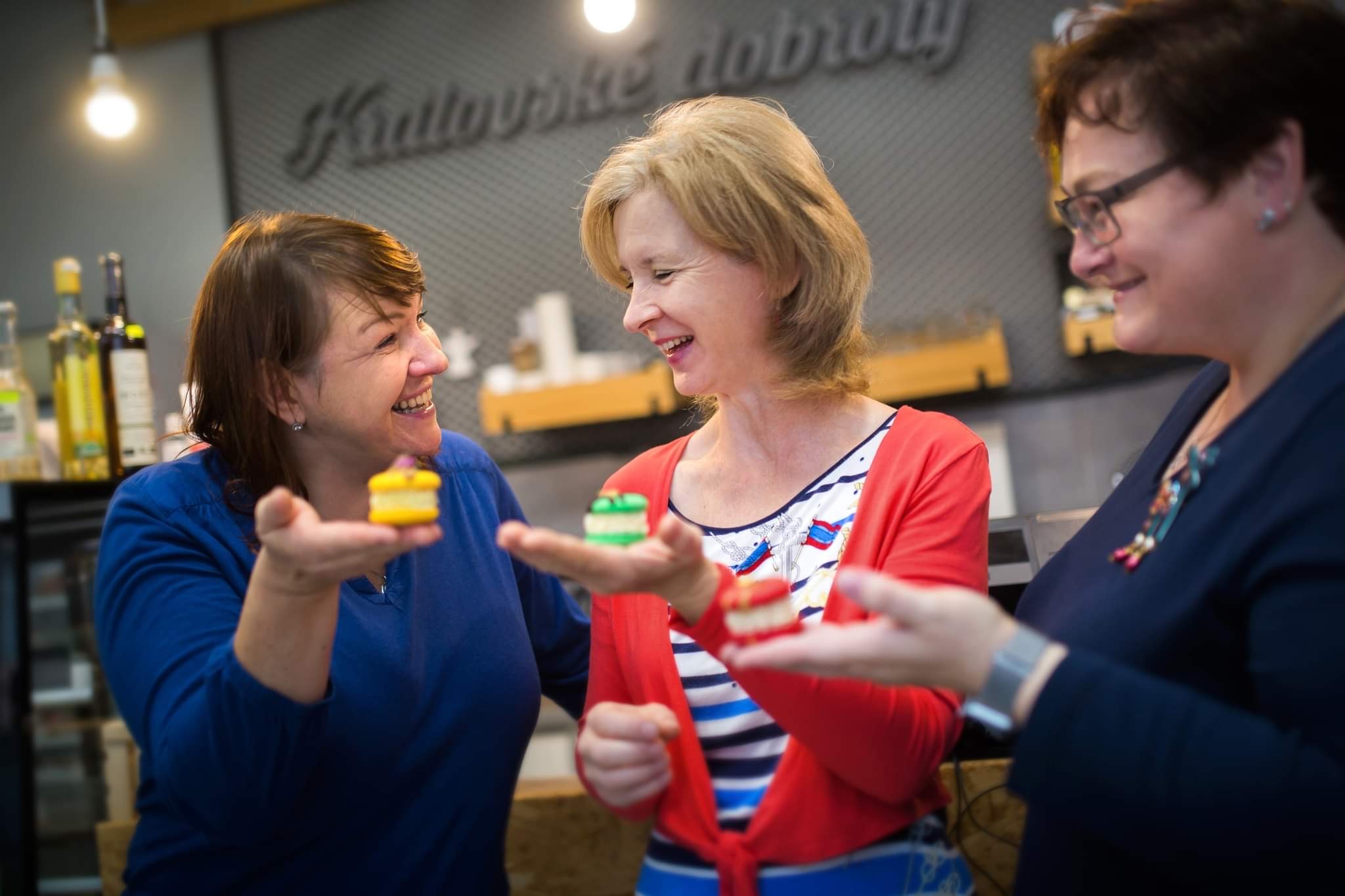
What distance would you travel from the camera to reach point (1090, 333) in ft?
11.8

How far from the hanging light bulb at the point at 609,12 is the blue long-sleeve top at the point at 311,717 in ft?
7.95

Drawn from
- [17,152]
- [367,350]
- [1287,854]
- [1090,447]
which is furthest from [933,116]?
[17,152]

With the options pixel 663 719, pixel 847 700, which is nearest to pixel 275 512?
pixel 663 719

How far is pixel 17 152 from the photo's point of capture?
490 centimetres

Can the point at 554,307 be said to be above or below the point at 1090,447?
above

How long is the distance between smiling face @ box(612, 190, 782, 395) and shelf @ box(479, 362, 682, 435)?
2.25 m

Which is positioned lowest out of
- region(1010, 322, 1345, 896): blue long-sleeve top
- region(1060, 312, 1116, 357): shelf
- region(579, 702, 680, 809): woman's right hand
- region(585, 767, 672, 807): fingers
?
region(585, 767, 672, 807): fingers

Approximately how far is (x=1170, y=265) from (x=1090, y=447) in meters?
3.04

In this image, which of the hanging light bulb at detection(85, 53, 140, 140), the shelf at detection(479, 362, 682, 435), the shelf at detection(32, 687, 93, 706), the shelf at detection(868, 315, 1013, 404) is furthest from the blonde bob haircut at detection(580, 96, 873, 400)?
the hanging light bulb at detection(85, 53, 140, 140)

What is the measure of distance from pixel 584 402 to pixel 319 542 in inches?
116

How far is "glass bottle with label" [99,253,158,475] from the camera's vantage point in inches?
83.9

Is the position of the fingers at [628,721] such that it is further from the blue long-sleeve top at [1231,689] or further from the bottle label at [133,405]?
the bottle label at [133,405]

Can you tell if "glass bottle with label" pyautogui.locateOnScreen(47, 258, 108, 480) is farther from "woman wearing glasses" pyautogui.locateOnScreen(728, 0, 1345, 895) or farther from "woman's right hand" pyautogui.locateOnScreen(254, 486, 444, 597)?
"woman wearing glasses" pyautogui.locateOnScreen(728, 0, 1345, 895)

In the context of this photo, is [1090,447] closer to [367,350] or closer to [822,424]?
[822,424]
